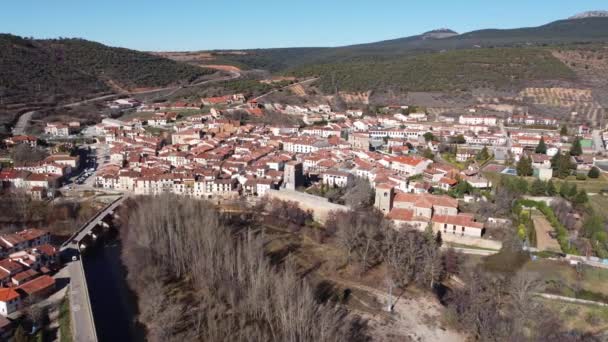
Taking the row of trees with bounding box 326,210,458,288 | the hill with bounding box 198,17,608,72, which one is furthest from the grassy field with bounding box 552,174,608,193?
the hill with bounding box 198,17,608,72

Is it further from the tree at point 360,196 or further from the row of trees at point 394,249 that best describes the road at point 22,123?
the row of trees at point 394,249

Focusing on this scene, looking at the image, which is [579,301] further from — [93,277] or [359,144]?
[359,144]

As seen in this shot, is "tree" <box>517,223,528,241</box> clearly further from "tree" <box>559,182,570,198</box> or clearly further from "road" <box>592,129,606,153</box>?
"road" <box>592,129,606,153</box>

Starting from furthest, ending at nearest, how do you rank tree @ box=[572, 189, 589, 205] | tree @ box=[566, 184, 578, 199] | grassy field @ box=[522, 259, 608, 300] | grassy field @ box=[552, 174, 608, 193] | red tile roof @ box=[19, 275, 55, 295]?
grassy field @ box=[552, 174, 608, 193]
tree @ box=[566, 184, 578, 199]
tree @ box=[572, 189, 589, 205]
grassy field @ box=[522, 259, 608, 300]
red tile roof @ box=[19, 275, 55, 295]

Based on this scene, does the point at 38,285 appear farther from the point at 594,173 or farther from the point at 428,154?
the point at 594,173

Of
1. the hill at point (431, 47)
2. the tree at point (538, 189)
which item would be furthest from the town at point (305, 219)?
the hill at point (431, 47)

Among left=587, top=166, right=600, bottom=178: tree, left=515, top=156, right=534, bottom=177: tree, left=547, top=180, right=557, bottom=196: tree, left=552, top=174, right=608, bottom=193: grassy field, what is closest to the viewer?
left=547, top=180, right=557, bottom=196: tree
